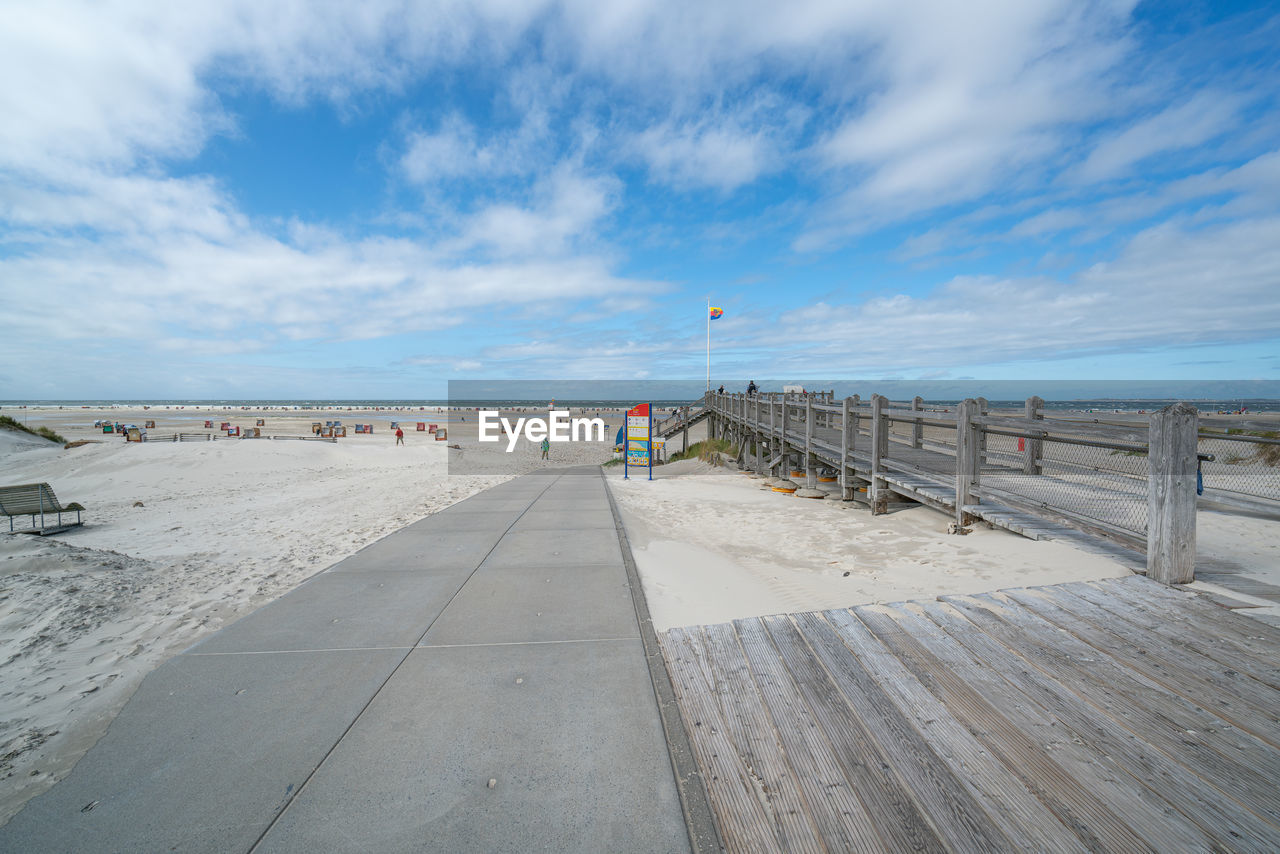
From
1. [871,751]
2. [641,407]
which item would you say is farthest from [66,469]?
[871,751]

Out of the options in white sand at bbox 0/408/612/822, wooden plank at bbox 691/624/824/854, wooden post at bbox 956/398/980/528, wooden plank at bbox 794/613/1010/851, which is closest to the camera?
wooden plank at bbox 794/613/1010/851

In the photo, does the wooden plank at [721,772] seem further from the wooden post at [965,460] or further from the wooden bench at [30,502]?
the wooden bench at [30,502]

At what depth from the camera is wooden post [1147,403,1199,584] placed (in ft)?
13.6

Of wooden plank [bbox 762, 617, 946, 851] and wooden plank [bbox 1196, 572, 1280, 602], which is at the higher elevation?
wooden plank [bbox 1196, 572, 1280, 602]

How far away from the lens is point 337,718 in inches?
124

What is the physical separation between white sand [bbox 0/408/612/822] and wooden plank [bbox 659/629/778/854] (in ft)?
9.98

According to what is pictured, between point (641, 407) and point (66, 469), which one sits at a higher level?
point (641, 407)

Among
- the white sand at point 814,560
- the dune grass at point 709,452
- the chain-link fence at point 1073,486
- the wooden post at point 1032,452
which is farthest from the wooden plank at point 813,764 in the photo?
the dune grass at point 709,452

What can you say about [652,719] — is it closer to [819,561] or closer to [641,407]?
[819,561]

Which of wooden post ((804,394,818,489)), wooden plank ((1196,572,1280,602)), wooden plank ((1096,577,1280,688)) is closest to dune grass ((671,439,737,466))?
wooden post ((804,394,818,489))

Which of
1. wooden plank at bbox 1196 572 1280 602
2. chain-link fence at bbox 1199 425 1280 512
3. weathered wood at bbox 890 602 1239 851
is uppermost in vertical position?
chain-link fence at bbox 1199 425 1280 512

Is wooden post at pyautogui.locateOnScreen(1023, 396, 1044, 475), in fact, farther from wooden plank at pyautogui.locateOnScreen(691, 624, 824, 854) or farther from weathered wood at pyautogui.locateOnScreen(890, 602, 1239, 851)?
wooden plank at pyautogui.locateOnScreen(691, 624, 824, 854)

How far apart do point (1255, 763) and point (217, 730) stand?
4.88 m

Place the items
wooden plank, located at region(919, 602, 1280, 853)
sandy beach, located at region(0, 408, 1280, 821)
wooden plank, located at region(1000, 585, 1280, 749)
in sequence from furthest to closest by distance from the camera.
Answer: sandy beach, located at region(0, 408, 1280, 821)
wooden plank, located at region(1000, 585, 1280, 749)
wooden plank, located at region(919, 602, 1280, 853)
